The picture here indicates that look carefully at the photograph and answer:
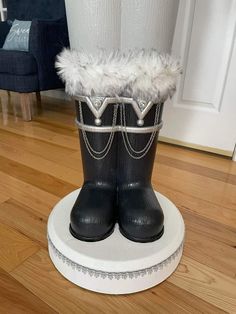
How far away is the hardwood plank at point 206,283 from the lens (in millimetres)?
439

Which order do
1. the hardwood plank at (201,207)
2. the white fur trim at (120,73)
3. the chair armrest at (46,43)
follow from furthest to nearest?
1. the chair armrest at (46,43)
2. the hardwood plank at (201,207)
3. the white fur trim at (120,73)

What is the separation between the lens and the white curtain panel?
0.41 m

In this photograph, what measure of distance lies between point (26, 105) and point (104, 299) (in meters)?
1.14

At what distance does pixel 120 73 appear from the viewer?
40 cm

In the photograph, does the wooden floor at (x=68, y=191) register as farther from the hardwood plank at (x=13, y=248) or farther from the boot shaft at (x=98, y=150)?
the boot shaft at (x=98, y=150)

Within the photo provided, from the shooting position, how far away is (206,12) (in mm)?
854

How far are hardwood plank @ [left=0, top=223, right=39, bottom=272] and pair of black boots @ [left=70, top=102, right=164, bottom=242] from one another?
0.13m

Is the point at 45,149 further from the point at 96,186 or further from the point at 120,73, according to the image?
the point at 120,73

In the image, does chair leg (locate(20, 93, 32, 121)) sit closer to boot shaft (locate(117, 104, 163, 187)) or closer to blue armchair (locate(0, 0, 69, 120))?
blue armchair (locate(0, 0, 69, 120))

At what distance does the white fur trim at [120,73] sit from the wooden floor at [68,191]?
33 cm

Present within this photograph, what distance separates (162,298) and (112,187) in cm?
21

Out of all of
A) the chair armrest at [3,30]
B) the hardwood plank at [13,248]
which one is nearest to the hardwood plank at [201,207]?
the hardwood plank at [13,248]

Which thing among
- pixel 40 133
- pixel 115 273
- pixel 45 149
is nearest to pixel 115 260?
pixel 115 273

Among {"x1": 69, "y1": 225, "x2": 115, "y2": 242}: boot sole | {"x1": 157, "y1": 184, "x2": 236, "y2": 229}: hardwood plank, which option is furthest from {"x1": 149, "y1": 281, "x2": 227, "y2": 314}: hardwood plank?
{"x1": 157, "y1": 184, "x2": 236, "y2": 229}: hardwood plank
